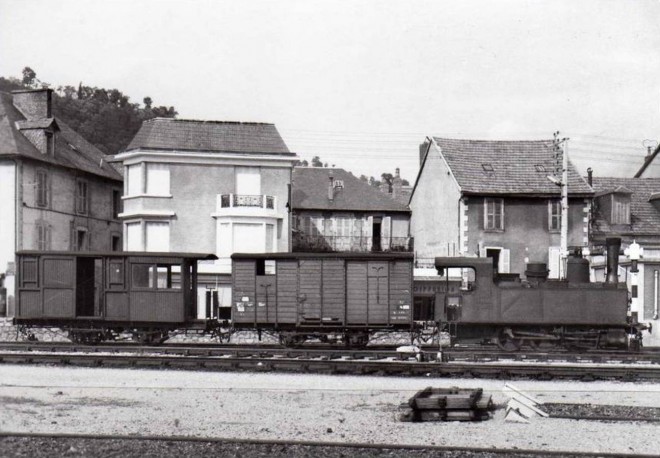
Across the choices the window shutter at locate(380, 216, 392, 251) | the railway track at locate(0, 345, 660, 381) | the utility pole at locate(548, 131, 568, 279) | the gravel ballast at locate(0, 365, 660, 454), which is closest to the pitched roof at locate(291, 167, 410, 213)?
the window shutter at locate(380, 216, 392, 251)

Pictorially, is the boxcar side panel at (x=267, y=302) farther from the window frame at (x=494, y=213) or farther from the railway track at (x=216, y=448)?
the window frame at (x=494, y=213)

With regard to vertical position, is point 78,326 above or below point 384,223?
below

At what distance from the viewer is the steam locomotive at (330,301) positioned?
836 inches

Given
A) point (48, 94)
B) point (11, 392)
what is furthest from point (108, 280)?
point (48, 94)

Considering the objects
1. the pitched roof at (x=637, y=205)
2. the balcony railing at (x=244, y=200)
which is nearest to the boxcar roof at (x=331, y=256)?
the balcony railing at (x=244, y=200)

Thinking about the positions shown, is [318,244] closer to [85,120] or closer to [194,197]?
[194,197]

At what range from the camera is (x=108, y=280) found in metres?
22.3

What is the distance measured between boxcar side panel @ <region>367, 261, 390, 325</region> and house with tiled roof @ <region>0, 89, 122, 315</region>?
56.4 feet

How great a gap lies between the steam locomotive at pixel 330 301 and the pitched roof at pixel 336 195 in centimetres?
2368

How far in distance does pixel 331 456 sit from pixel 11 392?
7.58m

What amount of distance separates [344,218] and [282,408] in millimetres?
33414

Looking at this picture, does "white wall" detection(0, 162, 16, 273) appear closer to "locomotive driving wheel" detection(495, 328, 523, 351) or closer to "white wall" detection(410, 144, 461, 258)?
"white wall" detection(410, 144, 461, 258)

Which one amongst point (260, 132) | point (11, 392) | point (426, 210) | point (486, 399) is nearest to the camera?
point (486, 399)

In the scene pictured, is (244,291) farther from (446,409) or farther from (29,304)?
(446,409)
